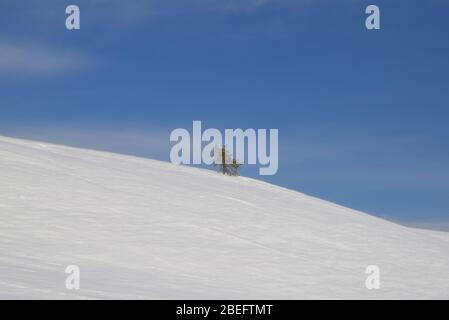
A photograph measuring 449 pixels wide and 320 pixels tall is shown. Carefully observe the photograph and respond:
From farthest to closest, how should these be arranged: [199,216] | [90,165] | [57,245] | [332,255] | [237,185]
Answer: [237,185] → [90,165] → [199,216] → [332,255] → [57,245]

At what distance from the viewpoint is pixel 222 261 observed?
1216cm

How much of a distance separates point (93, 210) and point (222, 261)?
3783 mm

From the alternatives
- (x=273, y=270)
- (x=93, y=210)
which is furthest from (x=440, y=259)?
(x=93, y=210)

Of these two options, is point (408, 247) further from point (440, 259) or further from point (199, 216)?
point (199, 216)

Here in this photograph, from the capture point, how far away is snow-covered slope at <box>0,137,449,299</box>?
400 inches

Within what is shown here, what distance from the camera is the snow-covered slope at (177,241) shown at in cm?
1016

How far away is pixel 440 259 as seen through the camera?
16297 millimetres

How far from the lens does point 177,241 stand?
13008mm

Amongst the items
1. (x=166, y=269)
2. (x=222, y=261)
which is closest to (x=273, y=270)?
(x=222, y=261)

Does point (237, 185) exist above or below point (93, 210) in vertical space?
above

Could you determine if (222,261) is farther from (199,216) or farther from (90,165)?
(90,165)
